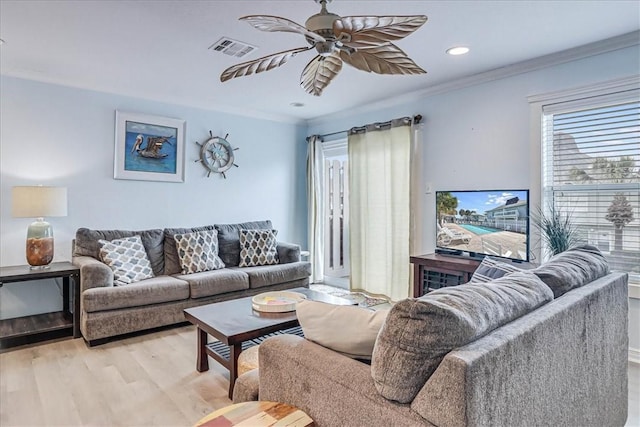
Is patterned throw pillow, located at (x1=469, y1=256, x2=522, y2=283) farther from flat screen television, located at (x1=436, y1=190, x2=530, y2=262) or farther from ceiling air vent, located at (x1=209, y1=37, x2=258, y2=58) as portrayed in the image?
ceiling air vent, located at (x1=209, y1=37, x2=258, y2=58)

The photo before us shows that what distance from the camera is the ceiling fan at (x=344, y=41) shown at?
5.82 feet

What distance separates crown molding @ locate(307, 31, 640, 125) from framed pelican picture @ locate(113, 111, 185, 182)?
2432 millimetres

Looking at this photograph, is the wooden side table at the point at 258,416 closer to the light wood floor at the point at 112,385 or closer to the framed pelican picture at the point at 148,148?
the light wood floor at the point at 112,385

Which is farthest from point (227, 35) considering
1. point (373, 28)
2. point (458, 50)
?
point (458, 50)

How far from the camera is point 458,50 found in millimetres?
3100

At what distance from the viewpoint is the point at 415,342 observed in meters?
1.01

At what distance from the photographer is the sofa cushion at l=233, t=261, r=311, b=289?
4.14m

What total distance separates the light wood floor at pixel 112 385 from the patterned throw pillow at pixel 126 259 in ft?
1.96

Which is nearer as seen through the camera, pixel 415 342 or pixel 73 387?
pixel 415 342

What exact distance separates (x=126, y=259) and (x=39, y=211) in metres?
0.82

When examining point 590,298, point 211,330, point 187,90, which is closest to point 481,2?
point 590,298

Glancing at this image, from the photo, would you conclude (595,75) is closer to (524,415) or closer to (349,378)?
(524,415)

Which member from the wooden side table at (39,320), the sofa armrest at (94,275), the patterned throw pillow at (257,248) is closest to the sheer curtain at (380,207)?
the patterned throw pillow at (257,248)

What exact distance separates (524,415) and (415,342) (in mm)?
457
